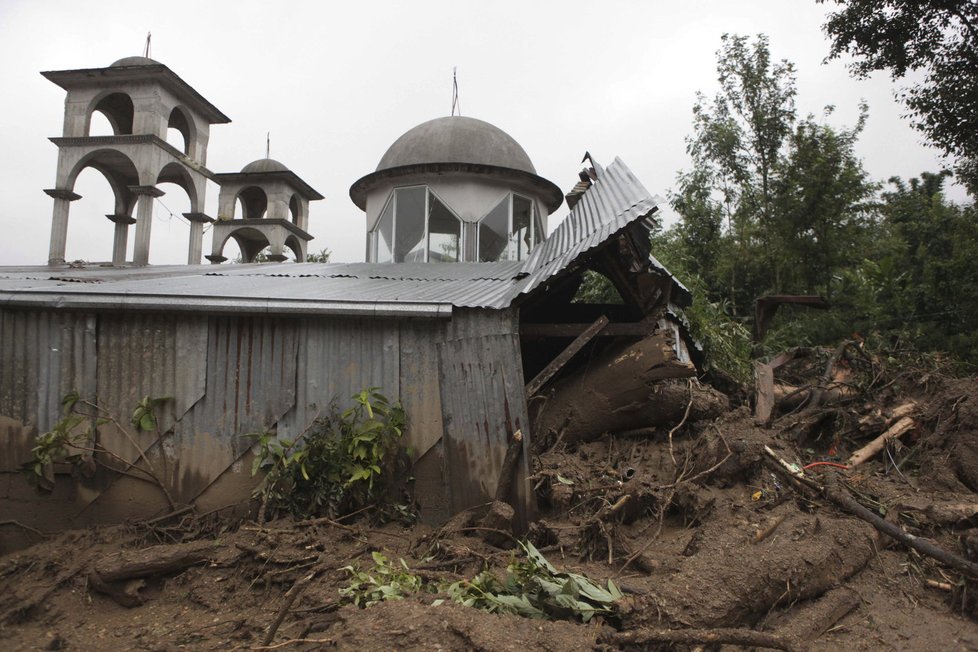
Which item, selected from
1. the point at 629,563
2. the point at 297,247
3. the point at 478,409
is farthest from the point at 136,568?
the point at 297,247

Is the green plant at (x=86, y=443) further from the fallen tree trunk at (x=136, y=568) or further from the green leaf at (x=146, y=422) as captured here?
the fallen tree trunk at (x=136, y=568)

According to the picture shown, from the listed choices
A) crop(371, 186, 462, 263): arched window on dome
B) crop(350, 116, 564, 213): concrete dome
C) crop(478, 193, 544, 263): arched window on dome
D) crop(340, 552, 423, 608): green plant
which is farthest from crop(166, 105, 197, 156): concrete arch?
crop(340, 552, 423, 608): green plant

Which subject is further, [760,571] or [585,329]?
[585,329]

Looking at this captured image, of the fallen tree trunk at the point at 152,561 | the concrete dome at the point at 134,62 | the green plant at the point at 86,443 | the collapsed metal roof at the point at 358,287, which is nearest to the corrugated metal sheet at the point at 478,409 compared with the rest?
the collapsed metal roof at the point at 358,287

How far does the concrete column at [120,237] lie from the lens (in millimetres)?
17656

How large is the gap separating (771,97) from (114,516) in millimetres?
19368

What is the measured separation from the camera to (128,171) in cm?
1742

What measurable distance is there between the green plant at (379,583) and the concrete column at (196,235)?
15.1 m

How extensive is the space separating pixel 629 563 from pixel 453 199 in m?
8.97

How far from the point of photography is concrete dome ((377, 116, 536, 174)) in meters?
13.0

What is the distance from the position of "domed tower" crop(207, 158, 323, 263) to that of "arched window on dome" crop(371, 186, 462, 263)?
8090 mm

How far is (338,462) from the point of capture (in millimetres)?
6004

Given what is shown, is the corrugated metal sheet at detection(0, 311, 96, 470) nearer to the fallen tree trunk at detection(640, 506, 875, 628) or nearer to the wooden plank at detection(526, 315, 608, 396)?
the wooden plank at detection(526, 315, 608, 396)

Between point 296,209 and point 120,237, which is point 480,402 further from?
point 296,209
